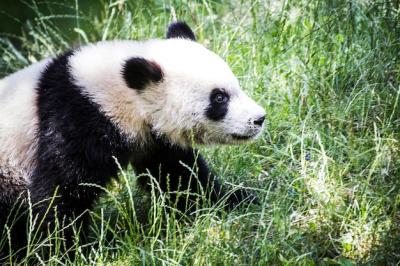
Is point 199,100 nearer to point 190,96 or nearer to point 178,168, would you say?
point 190,96

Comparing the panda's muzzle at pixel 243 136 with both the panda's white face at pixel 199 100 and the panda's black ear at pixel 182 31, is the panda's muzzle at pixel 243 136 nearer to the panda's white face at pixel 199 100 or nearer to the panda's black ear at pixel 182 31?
the panda's white face at pixel 199 100

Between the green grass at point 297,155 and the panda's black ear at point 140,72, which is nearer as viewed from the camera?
the green grass at point 297,155

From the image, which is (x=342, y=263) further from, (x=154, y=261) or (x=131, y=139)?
(x=131, y=139)

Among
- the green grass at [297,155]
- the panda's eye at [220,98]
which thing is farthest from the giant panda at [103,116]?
the green grass at [297,155]

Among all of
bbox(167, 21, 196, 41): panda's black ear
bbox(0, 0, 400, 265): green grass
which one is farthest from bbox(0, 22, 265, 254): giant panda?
bbox(0, 0, 400, 265): green grass

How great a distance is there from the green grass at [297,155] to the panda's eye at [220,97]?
60cm

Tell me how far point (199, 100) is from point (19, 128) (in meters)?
1.16

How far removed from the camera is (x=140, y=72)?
4.71 meters

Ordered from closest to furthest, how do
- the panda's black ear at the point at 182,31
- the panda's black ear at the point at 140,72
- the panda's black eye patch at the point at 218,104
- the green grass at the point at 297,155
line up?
the green grass at the point at 297,155, the panda's black ear at the point at 140,72, the panda's black eye patch at the point at 218,104, the panda's black ear at the point at 182,31

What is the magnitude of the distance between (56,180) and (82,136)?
0.31 m

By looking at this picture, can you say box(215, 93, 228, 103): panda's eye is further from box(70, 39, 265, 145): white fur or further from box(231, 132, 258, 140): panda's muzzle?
box(231, 132, 258, 140): panda's muzzle

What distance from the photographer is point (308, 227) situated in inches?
174

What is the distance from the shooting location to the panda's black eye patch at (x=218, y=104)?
479 cm

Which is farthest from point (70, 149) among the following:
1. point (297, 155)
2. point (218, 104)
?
point (297, 155)
